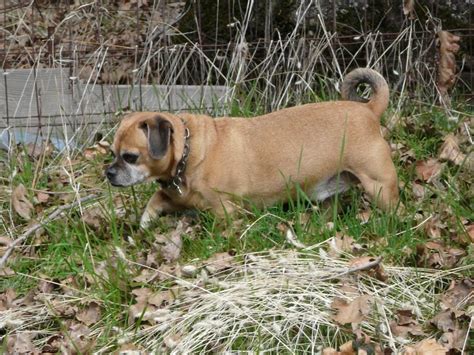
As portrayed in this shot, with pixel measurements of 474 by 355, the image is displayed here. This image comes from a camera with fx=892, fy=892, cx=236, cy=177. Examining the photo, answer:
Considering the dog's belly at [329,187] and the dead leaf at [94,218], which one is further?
the dog's belly at [329,187]

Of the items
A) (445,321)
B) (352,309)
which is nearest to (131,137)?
(352,309)

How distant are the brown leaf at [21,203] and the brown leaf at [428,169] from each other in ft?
7.60

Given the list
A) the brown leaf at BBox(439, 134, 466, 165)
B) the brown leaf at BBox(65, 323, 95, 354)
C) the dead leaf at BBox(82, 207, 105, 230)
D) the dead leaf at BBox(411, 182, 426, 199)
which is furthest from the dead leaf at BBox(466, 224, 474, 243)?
the dead leaf at BBox(82, 207, 105, 230)

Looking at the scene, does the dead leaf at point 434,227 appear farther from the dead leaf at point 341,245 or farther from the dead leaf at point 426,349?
the dead leaf at point 426,349

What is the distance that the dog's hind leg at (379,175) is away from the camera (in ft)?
16.2

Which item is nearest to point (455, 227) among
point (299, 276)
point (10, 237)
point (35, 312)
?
point (299, 276)

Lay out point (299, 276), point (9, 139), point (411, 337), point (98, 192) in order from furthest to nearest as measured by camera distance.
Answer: point (9, 139)
point (98, 192)
point (299, 276)
point (411, 337)

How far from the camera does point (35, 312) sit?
13.3 feet

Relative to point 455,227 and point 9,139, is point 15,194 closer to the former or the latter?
point 9,139

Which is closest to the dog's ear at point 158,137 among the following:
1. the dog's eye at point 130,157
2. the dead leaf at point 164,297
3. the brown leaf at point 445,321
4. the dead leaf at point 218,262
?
the dog's eye at point 130,157

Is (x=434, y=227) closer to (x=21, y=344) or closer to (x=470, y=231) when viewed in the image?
(x=470, y=231)

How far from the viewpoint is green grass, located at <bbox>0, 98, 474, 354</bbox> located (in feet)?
13.5

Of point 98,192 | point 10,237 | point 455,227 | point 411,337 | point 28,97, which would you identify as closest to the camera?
point 411,337

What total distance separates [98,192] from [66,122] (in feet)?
3.37
